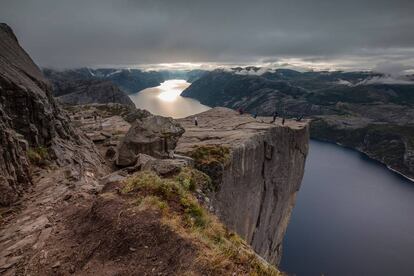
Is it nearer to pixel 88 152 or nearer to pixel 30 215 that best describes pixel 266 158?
pixel 88 152

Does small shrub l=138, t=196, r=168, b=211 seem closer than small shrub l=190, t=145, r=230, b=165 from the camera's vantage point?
Yes

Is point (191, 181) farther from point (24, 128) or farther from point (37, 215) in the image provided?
point (24, 128)

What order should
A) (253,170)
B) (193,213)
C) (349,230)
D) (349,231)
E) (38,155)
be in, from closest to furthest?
(193,213)
(38,155)
(253,170)
(349,231)
(349,230)

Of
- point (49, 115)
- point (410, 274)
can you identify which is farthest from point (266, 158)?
point (410, 274)

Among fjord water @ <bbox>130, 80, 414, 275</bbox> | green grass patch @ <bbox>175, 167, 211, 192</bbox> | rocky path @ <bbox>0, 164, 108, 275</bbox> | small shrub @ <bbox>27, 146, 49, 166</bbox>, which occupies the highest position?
small shrub @ <bbox>27, 146, 49, 166</bbox>

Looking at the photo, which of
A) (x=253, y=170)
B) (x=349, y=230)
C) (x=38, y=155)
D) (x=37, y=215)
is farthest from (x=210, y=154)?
(x=349, y=230)

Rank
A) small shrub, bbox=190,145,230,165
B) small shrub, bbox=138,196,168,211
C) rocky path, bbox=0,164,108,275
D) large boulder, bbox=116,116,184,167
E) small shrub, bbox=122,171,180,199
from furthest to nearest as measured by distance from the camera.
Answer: small shrub, bbox=190,145,230,165 → large boulder, bbox=116,116,184,167 → small shrub, bbox=122,171,180,199 → small shrub, bbox=138,196,168,211 → rocky path, bbox=0,164,108,275

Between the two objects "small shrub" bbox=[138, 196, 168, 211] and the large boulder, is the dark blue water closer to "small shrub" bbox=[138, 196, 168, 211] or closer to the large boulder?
the large boulder

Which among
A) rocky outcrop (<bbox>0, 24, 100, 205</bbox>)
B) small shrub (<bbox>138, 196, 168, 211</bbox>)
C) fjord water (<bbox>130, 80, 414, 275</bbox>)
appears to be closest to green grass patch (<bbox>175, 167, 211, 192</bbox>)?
small shrub (<bbox>138, 196, 168, 211</bbox>)
